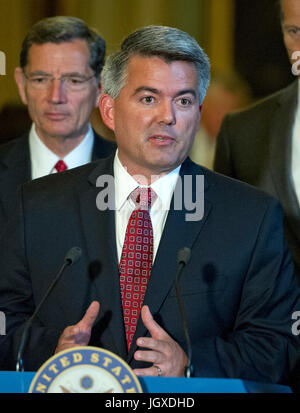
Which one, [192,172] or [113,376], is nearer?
[113,376]

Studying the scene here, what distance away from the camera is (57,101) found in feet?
8.99

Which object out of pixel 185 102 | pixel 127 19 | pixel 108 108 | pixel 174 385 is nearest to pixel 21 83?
pixel 127 19

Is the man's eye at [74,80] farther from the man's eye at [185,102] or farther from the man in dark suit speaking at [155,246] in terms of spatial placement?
the man's eye at [185,102]

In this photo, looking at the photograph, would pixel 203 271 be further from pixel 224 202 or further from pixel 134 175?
pixel 134 175

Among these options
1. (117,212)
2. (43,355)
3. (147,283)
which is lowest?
(43,355)

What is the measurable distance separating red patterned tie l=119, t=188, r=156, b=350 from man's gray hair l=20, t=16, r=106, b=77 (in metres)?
1.13

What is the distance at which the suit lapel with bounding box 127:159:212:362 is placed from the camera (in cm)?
180

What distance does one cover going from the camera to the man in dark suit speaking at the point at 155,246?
1.79m

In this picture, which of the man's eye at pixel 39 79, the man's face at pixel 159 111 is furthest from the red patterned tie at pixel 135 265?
the man's eye at pixel 39 79

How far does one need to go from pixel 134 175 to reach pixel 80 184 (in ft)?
0.48

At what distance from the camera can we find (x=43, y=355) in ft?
5.75

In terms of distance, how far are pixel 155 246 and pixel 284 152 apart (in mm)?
881
